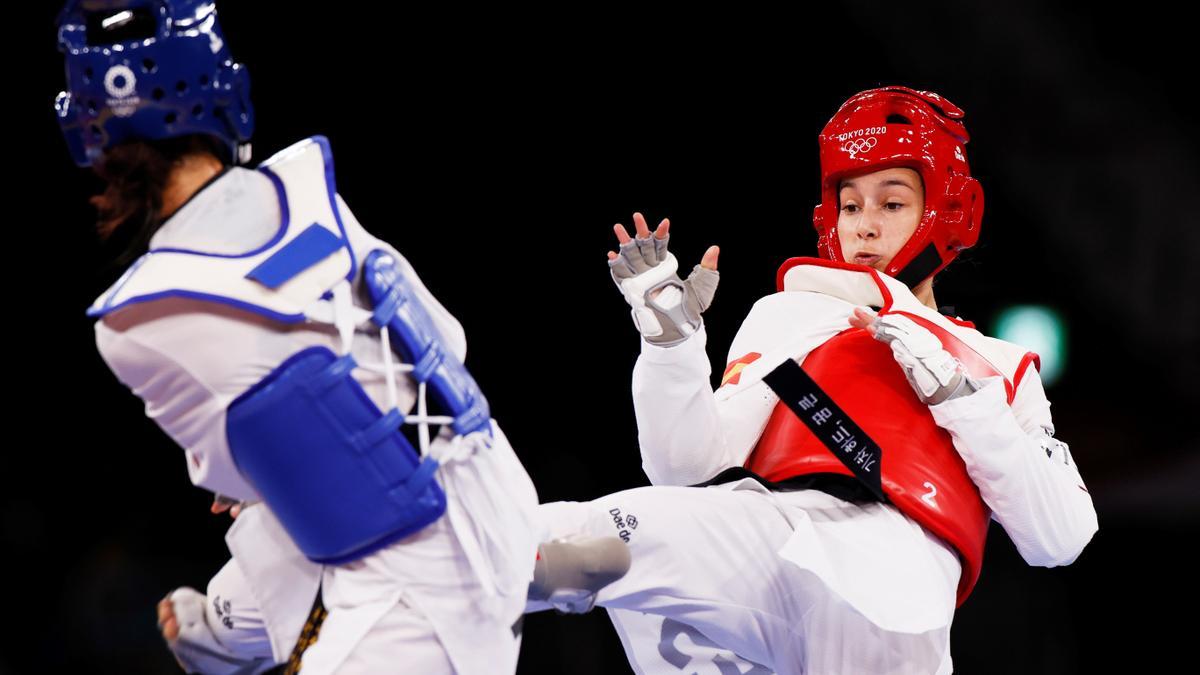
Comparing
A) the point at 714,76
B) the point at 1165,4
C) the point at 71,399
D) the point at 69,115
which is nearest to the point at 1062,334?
the point at 1165,4

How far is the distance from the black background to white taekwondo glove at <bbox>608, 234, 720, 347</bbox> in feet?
6.42

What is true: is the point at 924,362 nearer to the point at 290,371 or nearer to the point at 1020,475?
the point at 1020,475

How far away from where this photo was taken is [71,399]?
14.0ft

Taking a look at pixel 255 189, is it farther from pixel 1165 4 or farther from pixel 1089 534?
pixel 1165 4

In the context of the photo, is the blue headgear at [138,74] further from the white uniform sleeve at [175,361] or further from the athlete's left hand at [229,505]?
the athlete's left hand at [229,505]

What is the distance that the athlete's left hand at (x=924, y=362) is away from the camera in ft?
9.16

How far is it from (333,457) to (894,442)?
55.5 inches

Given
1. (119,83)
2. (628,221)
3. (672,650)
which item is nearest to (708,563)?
(672,650)

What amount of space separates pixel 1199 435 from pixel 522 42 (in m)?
2.79

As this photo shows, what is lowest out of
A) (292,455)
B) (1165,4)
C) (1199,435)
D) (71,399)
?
(71,399)

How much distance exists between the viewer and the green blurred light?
4742 mm

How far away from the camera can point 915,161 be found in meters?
3.22

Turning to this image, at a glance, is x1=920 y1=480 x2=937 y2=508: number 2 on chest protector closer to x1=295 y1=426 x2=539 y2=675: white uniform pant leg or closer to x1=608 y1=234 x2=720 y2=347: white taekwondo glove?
x1=608 y1=234 x2=720 y2=347: white taekwondo glove

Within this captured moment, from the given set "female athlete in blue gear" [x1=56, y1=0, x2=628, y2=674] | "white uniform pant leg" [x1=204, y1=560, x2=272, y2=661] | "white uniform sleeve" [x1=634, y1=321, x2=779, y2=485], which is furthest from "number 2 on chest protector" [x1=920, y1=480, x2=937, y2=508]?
"white uniform pant leg" [x1=204, y1=560, x2=272, y2=661]
